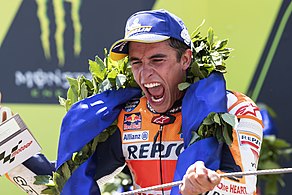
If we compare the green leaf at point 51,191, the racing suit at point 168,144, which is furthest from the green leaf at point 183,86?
the green leaf at point 51,191

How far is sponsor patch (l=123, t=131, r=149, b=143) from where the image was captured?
320 cm

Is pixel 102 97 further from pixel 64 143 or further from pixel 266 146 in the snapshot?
pixel 266 146

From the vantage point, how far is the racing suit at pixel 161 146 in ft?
9.70

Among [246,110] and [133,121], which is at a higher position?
[246,110]

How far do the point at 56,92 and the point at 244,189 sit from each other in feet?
7.78

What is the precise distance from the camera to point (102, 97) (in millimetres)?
3352

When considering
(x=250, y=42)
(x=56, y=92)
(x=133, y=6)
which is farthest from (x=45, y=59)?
(x=250, y=42)

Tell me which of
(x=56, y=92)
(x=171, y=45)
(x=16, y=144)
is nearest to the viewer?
(x=171, y=45)

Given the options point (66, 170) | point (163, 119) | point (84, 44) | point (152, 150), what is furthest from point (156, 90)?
point (84, 44)

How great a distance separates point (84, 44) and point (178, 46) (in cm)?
210

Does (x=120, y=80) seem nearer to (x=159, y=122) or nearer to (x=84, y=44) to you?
(x=159, y=122)

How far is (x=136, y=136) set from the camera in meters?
3.22

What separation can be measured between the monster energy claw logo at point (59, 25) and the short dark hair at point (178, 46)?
2.07m

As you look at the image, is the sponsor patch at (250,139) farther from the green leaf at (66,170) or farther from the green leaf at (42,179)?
the green leaf at (42,179)
